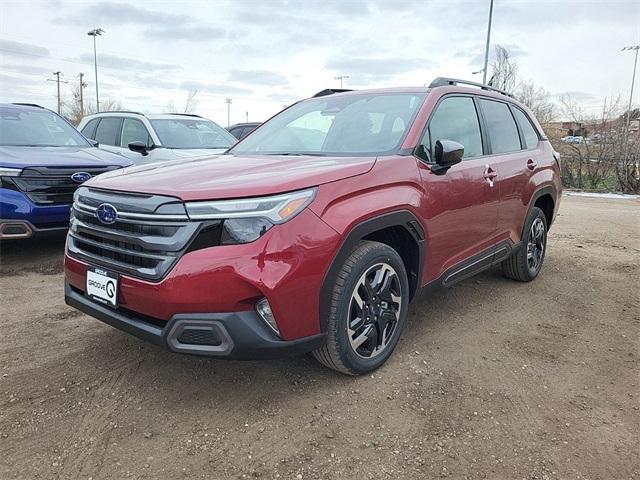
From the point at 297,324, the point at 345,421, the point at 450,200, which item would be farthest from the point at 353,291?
the point at 450,200

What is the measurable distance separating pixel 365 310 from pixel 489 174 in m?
1.67

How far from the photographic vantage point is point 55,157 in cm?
526

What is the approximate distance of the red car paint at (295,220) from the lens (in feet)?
7.36

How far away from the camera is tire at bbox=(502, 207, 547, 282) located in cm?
459

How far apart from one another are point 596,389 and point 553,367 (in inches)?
11.1

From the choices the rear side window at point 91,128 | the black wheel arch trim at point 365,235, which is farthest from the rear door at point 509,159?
the rear side window at point 91,128

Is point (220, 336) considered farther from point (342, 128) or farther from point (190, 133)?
point (190, 133)

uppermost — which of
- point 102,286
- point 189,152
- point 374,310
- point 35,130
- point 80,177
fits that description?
point 35,130

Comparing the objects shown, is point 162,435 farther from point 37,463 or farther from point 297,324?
point 297,324

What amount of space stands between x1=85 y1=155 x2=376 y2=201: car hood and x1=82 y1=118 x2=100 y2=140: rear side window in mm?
6723

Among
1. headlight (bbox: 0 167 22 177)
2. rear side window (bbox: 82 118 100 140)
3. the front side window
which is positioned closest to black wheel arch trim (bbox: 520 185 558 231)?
headlight (bbox: 0 167 22 177)

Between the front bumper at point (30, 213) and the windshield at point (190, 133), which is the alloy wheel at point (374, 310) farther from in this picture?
the windshield at point (190, 133)


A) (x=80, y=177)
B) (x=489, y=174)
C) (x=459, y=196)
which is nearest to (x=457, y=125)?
(x=489, y=174)

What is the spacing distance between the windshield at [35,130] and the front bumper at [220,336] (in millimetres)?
4527
